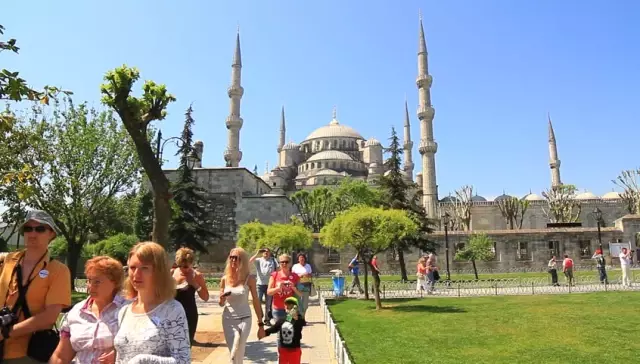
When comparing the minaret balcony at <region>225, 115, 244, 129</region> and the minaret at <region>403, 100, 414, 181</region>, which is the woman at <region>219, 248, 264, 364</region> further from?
the minaret at <region>403, 100, 414, 181</region>

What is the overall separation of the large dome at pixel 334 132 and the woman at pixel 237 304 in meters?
63.1

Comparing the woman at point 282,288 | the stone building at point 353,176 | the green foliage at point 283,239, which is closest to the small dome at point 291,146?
the stone building at point 353,176

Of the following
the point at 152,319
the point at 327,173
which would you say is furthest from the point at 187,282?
the point at 327,173

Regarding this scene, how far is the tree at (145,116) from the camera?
820cm

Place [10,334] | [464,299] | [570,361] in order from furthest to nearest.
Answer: [464,299], [570,361], [10,334]

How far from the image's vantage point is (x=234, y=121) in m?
46.3

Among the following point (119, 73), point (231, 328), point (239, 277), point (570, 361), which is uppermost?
point (119, 73)

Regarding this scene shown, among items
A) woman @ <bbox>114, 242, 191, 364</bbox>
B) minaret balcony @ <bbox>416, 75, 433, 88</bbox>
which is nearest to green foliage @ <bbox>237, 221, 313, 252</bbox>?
woman @ <bbox>114, 242, 191, 364</bbox>

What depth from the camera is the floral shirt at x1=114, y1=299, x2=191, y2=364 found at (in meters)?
2.59

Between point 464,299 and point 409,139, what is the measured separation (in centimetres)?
5206

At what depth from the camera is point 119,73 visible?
28.8 feet

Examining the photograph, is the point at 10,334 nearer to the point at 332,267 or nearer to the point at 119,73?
the point at 119,73

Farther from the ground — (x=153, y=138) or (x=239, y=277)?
(x=153, y=138)

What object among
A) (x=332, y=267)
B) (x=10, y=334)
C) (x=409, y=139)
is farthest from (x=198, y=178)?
(x=409, y=139)
